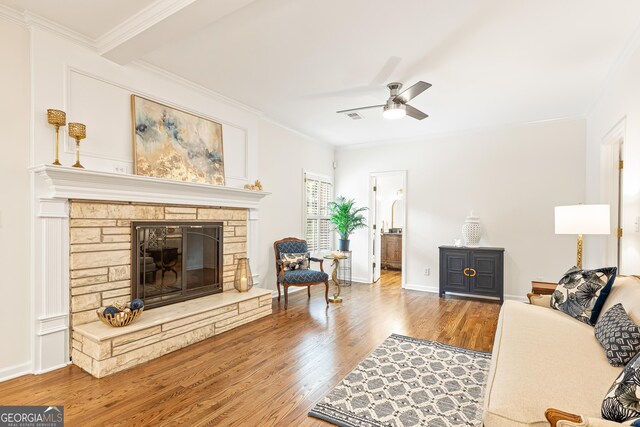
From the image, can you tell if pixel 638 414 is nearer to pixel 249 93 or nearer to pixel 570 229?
pixel 570 229

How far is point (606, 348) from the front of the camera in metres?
1.83

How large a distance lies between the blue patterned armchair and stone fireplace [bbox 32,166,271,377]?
53 centimetres

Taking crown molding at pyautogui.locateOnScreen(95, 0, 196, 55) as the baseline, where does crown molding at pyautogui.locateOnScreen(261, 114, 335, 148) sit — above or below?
below

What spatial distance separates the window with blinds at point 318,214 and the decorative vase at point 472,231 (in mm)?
2525

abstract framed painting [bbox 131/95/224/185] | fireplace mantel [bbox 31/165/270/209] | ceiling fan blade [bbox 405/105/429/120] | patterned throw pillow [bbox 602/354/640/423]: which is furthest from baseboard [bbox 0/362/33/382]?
ceiling fan blade [bbox 405/105/429/120]

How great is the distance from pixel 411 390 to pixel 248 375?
126 centimetres

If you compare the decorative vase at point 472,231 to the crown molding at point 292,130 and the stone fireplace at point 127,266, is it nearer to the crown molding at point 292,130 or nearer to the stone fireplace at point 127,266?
the crown molding at point 292,130

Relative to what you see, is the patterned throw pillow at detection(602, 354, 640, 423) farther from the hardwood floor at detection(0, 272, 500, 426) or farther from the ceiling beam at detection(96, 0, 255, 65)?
the ceiling beam at detection(96, 0, 255, 65)

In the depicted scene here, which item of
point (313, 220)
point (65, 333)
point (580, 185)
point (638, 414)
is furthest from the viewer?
point (313, 220)

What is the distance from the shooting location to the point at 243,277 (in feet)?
13.6

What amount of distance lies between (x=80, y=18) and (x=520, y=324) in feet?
13.5

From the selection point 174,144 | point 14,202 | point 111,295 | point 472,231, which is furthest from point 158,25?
point 472,231

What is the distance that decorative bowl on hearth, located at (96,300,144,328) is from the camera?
8.96 feet

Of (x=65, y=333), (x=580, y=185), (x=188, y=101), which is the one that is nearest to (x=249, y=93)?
(x=188, y=101)
